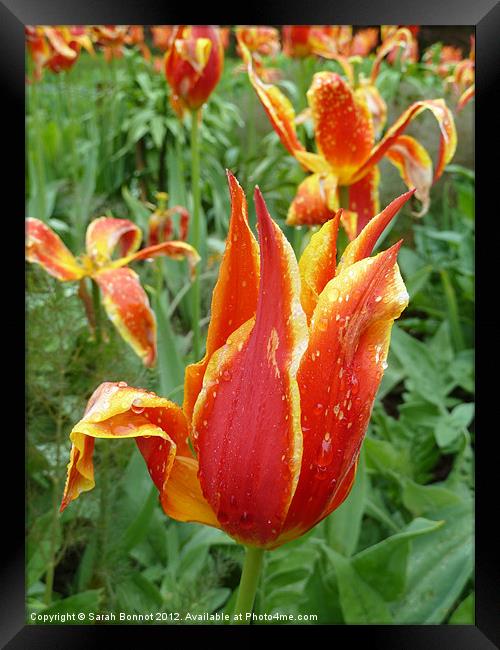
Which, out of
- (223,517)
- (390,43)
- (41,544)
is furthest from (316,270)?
(390,43)

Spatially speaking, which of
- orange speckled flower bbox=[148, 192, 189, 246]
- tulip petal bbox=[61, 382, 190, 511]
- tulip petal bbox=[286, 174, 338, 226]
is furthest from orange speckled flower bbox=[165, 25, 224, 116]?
tulip petal bbox=[61, 382, 190, 511]

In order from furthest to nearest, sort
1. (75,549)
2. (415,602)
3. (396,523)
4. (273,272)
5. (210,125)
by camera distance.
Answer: (210,125) < (396,523) < (75,549) < (415,602) < (273,272)

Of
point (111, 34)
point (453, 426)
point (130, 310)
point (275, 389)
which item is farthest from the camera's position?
point (111, 34)

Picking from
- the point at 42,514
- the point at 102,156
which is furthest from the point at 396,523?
the point at 102,156

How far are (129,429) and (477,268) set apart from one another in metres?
0.50

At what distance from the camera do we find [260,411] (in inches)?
15.2

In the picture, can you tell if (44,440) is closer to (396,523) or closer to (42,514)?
(42,514)

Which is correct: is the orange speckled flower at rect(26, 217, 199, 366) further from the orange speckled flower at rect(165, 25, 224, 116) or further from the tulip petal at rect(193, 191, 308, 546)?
the tulip petal at rect(193, 191, 308, 546)

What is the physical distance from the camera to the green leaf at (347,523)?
934mm

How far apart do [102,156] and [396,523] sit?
1.18 meters

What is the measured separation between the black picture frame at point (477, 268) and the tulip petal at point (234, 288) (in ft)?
1.25

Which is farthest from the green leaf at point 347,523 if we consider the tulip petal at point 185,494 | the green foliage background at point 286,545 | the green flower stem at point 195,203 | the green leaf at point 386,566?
the tulip petal at point 185,494

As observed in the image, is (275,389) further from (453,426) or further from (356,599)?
(453,426)

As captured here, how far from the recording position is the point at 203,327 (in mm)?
1375
